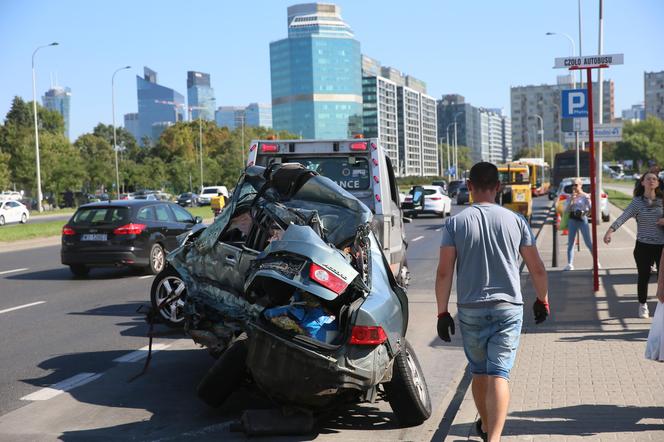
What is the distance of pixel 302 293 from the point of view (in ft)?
17.8

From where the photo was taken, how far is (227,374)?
6.18m

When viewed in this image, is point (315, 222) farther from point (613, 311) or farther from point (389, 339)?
point (613, 311)

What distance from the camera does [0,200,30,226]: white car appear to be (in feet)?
148

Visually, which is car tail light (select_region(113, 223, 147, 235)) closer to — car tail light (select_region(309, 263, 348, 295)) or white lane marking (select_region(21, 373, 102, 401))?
white lane marking (select_region(21, 373, 102, 401))

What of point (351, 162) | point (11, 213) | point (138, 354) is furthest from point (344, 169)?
point (11, 213)

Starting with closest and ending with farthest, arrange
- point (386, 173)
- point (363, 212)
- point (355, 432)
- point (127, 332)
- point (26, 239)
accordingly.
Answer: point (355, 432)
point (363, 212)
point (127, 332)
point (386, 173)
point (26, 239)

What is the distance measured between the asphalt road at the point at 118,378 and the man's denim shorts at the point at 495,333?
1028 millimetres

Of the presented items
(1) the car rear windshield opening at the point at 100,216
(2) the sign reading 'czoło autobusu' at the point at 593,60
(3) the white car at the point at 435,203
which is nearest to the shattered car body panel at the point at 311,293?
(2) the sign reading 'czoło autobusu' at the point at 593,60

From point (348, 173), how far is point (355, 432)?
5925 mm

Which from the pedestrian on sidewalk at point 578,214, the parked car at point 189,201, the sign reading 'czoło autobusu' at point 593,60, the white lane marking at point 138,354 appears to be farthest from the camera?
the parked car at point 189,201

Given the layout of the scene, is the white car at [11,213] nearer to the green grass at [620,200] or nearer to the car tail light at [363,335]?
the green grass at [620,200]

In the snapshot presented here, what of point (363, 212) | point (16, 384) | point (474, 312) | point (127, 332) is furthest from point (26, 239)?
point (474, 312)

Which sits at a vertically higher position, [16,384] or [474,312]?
[474,312]

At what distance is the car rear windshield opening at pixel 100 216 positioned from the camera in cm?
1580
